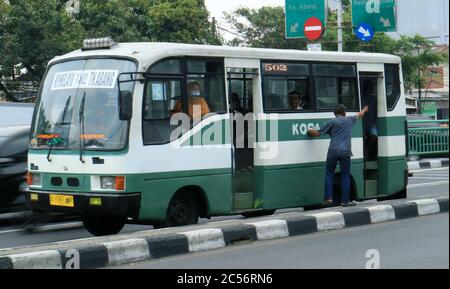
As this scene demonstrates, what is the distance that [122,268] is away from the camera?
6.92 metres

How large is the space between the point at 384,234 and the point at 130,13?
19.6 meters

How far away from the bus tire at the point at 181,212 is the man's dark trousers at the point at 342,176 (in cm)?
212

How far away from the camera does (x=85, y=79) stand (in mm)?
8562

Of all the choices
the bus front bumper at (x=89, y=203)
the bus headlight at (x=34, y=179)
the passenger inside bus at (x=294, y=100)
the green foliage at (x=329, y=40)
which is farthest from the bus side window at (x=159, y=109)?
the green foliage at (x=329, y=40)

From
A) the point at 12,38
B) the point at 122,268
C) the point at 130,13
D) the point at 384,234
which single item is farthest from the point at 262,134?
the point at 130,13

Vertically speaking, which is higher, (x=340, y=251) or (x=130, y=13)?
(x=130, y=13)

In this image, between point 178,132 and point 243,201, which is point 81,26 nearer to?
point 243,201

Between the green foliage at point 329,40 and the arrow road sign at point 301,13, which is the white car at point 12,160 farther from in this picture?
the green foliage at point 329,40

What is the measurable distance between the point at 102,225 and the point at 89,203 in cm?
107

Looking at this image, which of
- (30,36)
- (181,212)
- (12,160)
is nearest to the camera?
(181,212)

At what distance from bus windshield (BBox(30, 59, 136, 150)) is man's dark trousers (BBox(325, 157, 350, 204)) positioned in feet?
11.0

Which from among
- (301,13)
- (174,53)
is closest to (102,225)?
(174,53)

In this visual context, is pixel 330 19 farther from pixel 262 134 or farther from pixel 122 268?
pixel 122 268

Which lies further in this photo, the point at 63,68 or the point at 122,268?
the point at 63,68
